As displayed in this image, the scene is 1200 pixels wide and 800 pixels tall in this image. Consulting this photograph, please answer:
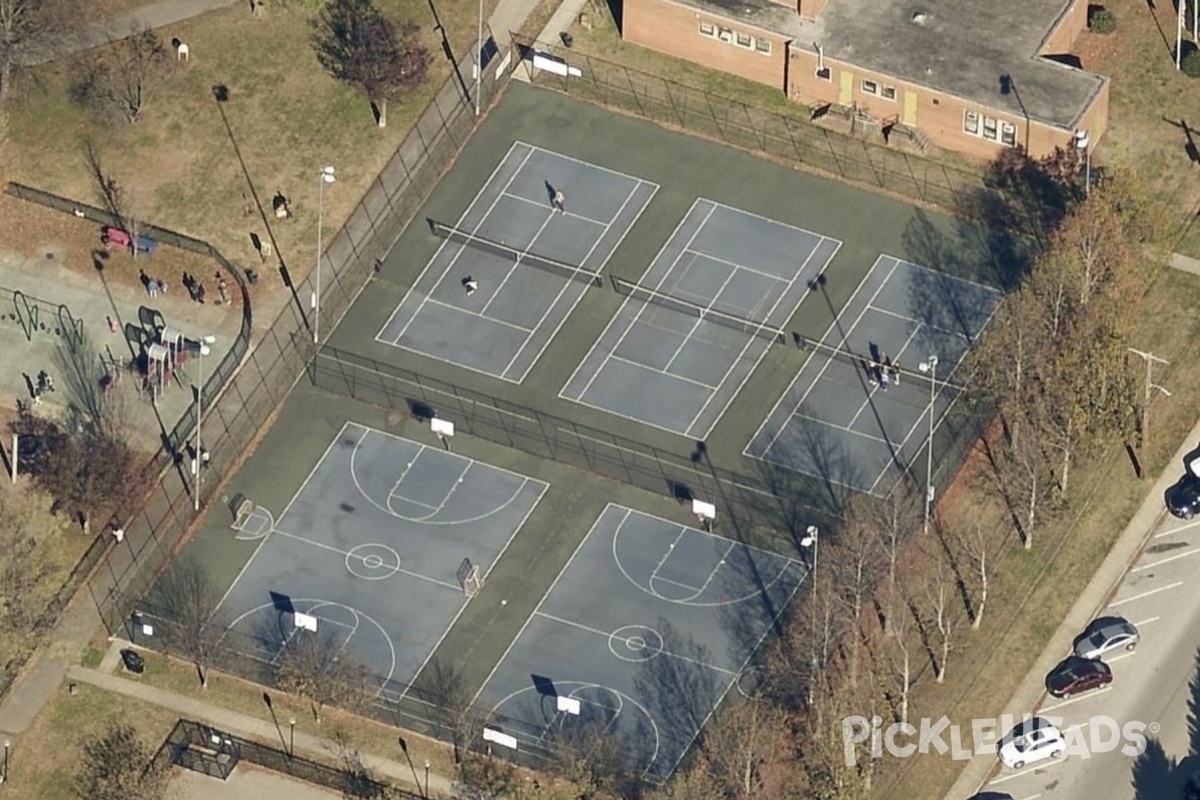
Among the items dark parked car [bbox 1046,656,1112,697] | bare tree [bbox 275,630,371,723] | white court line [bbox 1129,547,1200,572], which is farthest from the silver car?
bare tree [bbox 275,630,371,723]

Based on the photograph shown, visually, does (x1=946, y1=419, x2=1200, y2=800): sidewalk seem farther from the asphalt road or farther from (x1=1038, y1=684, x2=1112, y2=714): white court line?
(x1=1038, y1=684, x2=1112, y2=714): white court line

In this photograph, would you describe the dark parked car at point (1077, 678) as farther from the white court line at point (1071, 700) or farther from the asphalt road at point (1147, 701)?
the asphalt road at point (1147, 701)

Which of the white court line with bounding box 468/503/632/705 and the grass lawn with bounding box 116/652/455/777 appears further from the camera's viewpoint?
the white court line with bounding box 468/503/632/705

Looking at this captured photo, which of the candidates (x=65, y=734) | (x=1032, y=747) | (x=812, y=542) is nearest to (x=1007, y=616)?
(x=1032, y=747)

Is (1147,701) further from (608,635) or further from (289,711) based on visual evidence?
(289,711)

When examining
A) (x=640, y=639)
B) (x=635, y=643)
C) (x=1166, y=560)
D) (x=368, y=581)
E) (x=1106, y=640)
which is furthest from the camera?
(x=1166, y=560)

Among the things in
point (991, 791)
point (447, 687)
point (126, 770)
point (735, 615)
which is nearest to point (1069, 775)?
point (991, 791)
